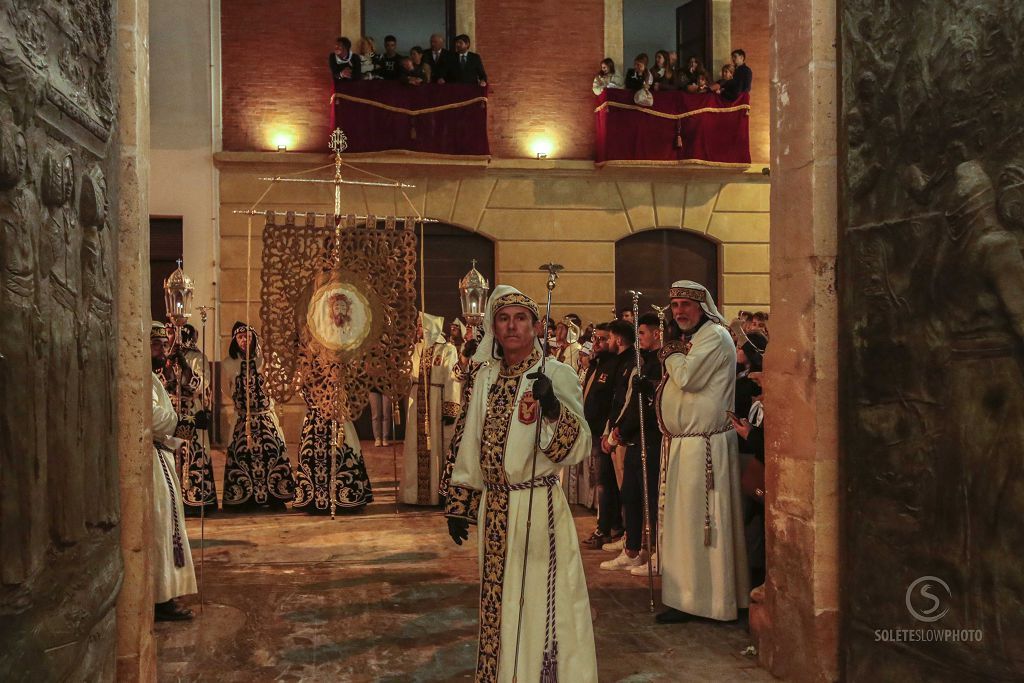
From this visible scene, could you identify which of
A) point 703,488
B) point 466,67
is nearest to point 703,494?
point 703,488

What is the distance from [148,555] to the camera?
414cm

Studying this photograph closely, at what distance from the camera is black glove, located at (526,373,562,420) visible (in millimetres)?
3939

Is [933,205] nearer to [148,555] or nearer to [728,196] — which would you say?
[148,555]

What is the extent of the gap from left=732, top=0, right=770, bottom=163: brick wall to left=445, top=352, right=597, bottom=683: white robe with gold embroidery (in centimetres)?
1275

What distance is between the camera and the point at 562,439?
13.4ft

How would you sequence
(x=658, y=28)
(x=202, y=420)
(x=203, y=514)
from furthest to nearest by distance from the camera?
1. (x=658, y=28)
2. (x=202, y=420)
3. (x=203, y=514)

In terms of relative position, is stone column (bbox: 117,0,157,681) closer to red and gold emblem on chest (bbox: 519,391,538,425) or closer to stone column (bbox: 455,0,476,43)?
red and gold emblem on chest (bbox: 519,391,538,425)

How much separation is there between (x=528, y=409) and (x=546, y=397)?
0.22m

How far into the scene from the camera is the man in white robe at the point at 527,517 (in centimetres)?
409

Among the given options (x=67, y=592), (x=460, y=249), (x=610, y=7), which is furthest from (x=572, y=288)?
(x=67, y=592)

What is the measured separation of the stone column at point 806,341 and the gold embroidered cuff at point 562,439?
1241mm

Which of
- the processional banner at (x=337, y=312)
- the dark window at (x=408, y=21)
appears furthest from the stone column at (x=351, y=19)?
the processional banner at (x=337, y=312)

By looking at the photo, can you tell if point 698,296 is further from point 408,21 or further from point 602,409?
point 408,21

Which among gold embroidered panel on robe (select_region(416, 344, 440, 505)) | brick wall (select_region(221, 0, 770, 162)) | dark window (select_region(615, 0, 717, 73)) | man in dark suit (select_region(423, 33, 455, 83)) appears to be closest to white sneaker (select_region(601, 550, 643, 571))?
gold embroidered panel on robe (select_region(416, 344, 440, 505))
